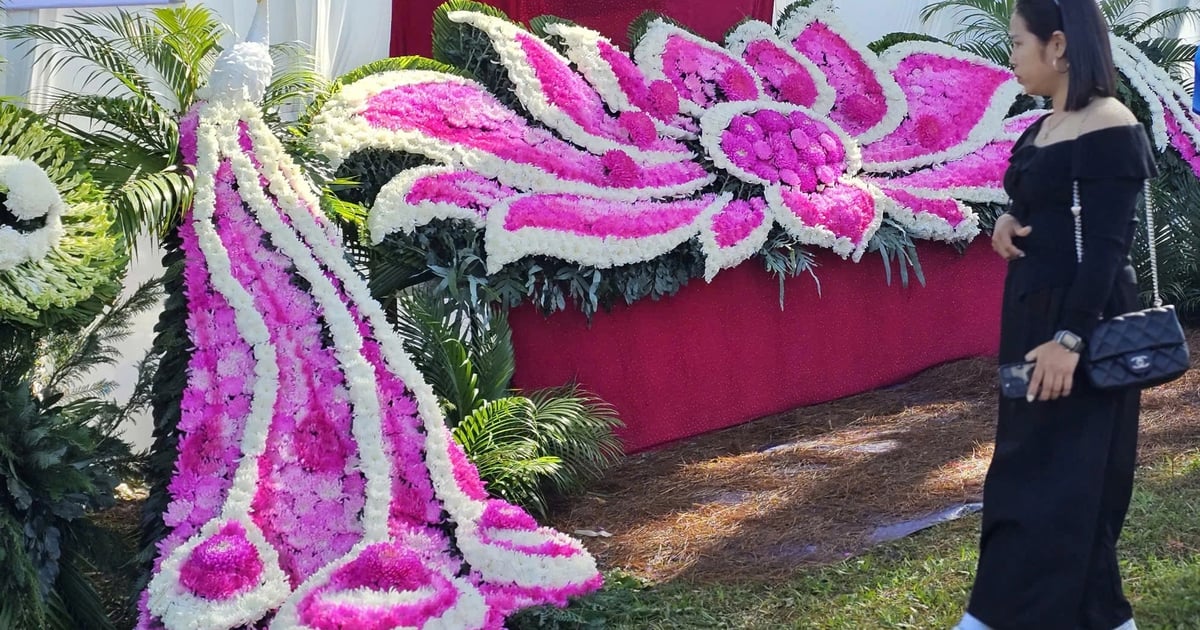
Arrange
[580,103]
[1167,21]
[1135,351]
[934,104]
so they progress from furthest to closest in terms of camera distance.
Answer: [1167,21]
[934,104]
[580,103]
[1135,351]

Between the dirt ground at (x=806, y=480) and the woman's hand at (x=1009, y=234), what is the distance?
134cm

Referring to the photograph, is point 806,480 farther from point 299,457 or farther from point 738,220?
point 299,457

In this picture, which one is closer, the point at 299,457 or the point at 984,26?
the point at 299,457

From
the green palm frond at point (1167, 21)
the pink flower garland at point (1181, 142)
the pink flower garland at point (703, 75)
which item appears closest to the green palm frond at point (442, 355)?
the pink flower garland at point (703, 75)

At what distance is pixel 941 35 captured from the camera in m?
6.90

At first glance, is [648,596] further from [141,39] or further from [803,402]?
[141,39]

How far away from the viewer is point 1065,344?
2254 millimetres

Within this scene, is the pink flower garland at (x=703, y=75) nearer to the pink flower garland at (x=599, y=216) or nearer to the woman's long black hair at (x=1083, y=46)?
the pink flower garland at (x=599, y=216)

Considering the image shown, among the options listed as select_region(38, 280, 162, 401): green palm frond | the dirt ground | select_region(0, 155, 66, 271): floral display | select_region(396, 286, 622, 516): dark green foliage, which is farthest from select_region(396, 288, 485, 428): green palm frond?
select_region(0, 155, 66, 271): floral display

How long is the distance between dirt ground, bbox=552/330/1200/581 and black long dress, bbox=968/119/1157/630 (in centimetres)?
112

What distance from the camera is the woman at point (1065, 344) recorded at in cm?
226

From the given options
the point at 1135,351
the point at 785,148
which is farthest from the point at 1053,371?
the point at 785,148

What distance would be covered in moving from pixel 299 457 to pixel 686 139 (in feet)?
7.54

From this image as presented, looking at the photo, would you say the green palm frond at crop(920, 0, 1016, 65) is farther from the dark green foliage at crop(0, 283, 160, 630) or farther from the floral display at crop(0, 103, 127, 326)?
the dark green foliage at crop(0, 283, 160, 630)
